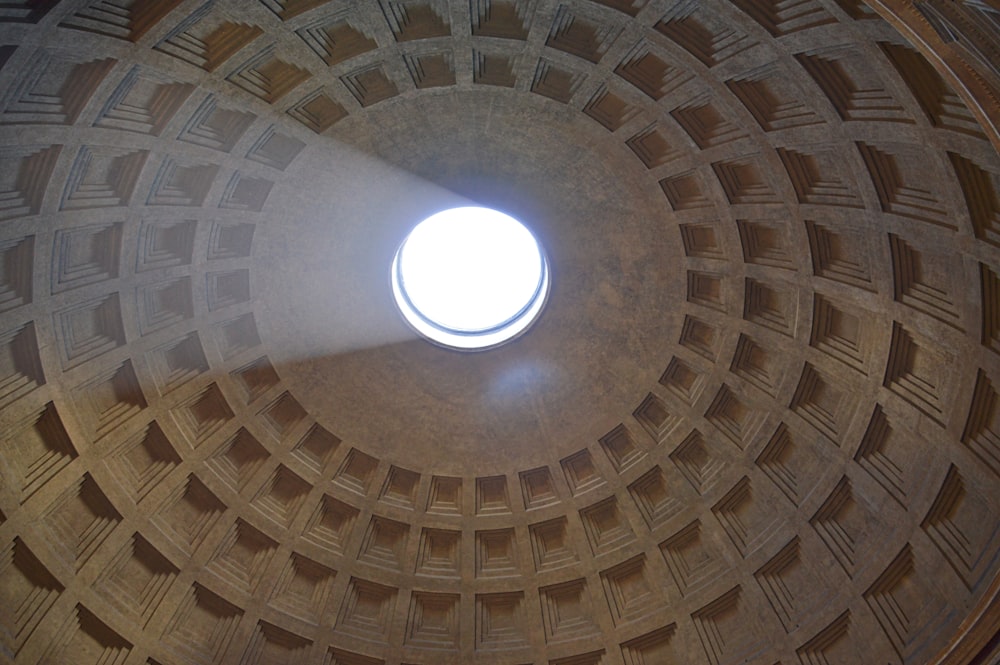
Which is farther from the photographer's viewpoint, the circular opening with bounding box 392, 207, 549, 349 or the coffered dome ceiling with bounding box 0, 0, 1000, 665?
the circular opening with bounding box 392, 207, 549, 349

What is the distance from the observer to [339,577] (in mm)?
25406

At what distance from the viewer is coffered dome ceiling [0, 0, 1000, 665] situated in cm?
1753

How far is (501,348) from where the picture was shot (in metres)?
25.6

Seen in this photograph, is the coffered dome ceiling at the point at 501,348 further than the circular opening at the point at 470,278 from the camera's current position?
No

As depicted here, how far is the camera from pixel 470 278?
2981 centimetres

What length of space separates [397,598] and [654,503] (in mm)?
8452

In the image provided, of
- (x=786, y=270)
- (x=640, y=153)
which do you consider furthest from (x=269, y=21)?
(x=786, y=270)

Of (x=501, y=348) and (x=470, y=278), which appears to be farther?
(x=470, y=278)

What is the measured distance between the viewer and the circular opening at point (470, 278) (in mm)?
25844

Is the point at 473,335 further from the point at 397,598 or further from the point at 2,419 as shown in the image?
the point at 2,419

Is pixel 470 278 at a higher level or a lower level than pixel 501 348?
higher

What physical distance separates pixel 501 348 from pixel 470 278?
16.3 ft

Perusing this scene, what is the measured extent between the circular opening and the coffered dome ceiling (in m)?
0.84

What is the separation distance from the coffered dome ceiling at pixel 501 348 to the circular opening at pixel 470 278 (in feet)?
2.76
